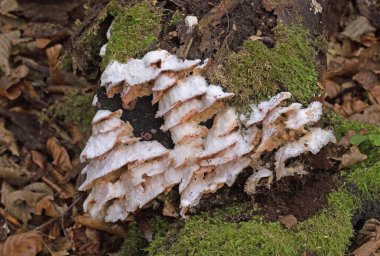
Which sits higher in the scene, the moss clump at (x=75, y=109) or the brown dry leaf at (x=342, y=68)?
the brown dry leaf at (x=342, y=68)

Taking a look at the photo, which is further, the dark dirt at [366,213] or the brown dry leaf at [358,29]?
the brown dry leaf at [358,29]

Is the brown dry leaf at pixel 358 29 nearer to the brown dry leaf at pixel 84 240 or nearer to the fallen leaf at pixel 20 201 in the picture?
the brown dry leaf at pixel 84 240

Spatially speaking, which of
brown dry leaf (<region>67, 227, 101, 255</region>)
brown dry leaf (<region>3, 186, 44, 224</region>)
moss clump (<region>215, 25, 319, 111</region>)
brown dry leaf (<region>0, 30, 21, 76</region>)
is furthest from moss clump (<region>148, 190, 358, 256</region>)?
brown dry leaf (<region>0, 30, 21, 76</region>)

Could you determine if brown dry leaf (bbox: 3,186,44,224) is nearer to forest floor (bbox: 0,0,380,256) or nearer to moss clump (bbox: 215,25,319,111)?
forest floor (bbox: 0,0,380,256)

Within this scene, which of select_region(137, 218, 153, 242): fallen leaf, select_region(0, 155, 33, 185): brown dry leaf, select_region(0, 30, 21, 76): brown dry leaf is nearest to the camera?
select_region(137, 218, 153, 242): fallen leaf

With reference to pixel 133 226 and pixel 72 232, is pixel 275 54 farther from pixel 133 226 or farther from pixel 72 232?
pixel 72 232

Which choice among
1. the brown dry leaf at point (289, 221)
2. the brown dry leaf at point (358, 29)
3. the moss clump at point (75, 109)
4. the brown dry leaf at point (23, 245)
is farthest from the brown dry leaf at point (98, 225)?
the brown dry leaf at point (358, 29)
